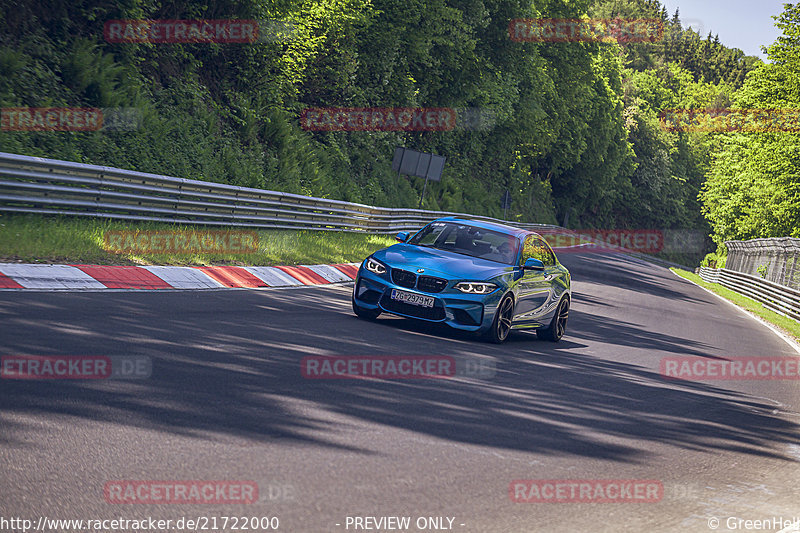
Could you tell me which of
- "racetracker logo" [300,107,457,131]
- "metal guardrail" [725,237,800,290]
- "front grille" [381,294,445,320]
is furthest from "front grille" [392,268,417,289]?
"metal guardrail" [725,237,800,290]

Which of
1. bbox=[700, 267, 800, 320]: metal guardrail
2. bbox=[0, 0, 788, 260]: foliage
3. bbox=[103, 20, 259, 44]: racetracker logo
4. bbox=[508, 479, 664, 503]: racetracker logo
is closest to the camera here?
bbox=[508, 479, 664, 503]: racetracker logo

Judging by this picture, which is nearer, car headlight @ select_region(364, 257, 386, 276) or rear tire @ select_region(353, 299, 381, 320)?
car headlight @ select_region(364, 257, 386, 276)

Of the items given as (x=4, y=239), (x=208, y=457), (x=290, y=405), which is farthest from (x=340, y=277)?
(x=208, y=457)

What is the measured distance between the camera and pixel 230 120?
27.5m

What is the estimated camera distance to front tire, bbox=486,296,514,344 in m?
11.2

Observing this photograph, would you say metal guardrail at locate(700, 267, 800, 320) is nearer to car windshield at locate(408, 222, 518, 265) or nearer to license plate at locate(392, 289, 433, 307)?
car windshield at locate(408, 222, 518, 265)

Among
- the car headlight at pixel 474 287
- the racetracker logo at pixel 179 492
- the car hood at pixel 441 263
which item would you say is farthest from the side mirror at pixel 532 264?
the racetracker logo at pixel 179 492

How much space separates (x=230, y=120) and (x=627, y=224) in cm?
7344

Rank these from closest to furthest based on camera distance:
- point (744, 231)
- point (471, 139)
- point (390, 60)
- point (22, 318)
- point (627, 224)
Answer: point (22, 318) → point (390, 60) → point (471, 139) → point (744, 231) → point (627, 224)

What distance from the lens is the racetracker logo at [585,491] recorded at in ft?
17.0

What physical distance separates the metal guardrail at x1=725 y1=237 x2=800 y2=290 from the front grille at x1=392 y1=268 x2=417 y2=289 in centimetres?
2431

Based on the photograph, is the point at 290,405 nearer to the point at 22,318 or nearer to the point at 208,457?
the point at 208,457

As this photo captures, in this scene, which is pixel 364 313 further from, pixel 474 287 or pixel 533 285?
pixel 533 285

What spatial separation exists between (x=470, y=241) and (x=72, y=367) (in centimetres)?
672
